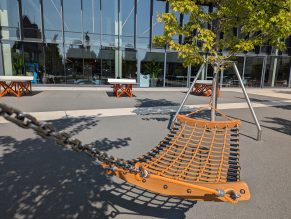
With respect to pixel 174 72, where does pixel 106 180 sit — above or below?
below

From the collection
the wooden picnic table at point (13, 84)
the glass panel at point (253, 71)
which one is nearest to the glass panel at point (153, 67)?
the glass panel at point (253, 71)

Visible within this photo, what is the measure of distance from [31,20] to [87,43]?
13.9ft

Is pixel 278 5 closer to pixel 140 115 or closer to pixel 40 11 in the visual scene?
pixel 140 115

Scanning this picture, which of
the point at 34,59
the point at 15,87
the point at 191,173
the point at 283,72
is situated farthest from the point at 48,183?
the point at 283,72

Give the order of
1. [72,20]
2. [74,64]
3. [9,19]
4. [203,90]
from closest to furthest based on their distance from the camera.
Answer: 1. [203,90]
2. [9,19]
3. [72,20]
4. [74,64]

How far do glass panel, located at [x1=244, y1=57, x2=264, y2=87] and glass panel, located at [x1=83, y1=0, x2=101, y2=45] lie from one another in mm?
13742

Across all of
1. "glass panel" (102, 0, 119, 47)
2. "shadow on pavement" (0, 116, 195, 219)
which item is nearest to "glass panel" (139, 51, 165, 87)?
"glass panel" (102, 0, 119, 47)

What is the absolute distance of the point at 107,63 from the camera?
19.2m

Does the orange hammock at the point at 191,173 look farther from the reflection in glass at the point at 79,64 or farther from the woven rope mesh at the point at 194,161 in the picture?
the reflection in glass at the point at 79,64

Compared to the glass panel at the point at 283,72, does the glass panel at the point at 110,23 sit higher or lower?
higher

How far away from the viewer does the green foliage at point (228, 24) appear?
5.40 metres

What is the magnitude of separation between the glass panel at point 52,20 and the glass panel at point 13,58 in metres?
2.24

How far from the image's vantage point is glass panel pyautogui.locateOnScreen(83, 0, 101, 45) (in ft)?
60.6

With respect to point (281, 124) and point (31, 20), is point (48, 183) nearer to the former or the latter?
point (281, 124)
